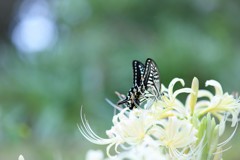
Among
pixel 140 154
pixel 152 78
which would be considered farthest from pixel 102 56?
pixel 140 154

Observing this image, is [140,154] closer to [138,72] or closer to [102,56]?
[138,72]

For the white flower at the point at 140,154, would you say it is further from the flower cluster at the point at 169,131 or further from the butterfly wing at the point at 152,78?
the butterfly wing at the point at 152,78

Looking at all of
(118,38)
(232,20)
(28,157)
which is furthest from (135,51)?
(28,157)

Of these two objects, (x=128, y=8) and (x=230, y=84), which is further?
(x=128, y=8)

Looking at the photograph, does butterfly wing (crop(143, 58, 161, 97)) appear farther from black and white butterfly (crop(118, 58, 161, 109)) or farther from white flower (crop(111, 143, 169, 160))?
white flower (crop(111, 143, 169, 160))

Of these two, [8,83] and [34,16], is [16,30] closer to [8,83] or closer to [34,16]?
[34,16]

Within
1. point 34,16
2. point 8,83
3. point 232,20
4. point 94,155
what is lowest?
point 94,155
